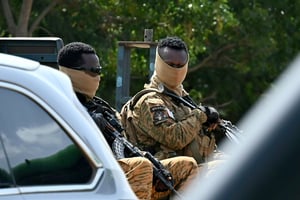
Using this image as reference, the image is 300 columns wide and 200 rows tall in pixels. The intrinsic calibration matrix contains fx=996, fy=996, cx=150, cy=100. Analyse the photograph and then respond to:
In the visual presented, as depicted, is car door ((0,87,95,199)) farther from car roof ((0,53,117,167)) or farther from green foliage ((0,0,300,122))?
green foliage ((0,0,300,122))

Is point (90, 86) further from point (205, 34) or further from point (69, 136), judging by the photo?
point (205, 34)

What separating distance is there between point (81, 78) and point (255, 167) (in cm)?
448

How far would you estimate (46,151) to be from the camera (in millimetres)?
3275

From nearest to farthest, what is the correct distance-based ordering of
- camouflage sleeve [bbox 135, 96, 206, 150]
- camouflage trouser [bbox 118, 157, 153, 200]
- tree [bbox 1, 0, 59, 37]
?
camouflage trouser [bbox 118, 157, 153, 200] < camouflage sleeve [bbox 135, 96, 206, 150] < tree [bbox 1, 0, 59, 37]

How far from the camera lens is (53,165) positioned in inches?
129

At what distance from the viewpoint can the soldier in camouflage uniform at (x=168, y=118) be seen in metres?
6.16

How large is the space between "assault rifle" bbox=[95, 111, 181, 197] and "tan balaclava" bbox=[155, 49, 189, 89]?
83cm

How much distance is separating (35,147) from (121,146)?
2108mm

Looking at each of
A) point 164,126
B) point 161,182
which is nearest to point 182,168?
point 161,182

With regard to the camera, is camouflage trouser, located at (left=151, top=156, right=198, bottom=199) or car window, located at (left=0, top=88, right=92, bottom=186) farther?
camouflage trouser, located at (left=151, top=156, right=198, bottom=199)

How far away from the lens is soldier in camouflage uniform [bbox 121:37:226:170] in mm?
6156

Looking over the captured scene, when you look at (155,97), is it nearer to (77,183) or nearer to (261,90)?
(77,183)

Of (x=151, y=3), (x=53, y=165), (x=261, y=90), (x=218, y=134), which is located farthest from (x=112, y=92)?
(x=53, y=165)

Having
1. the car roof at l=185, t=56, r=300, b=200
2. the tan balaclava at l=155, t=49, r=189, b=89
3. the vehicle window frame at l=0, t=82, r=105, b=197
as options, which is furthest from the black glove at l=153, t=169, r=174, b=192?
the car roof at l=185, t=56, r=300, b=200
